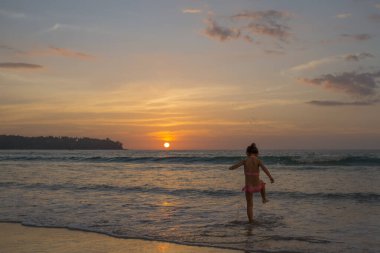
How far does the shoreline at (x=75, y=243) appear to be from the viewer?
832cm

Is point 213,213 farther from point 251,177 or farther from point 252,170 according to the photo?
point 252,170

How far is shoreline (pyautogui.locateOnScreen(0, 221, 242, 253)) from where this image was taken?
328 inches

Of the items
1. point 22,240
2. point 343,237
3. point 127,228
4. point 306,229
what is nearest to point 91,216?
point 127,228

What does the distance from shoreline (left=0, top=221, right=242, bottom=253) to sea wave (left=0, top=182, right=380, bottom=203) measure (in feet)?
28.7

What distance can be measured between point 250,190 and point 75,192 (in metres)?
10.3

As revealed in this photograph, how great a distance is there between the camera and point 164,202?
52.9 feet

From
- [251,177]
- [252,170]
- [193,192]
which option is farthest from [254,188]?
[193,192]

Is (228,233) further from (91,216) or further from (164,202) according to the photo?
(164,202)

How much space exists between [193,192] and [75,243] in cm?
1074

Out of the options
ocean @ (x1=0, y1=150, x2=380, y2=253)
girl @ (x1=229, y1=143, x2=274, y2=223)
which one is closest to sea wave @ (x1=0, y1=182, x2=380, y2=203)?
ocean @ (x1=0, y1=150, x2=380, y2=253)

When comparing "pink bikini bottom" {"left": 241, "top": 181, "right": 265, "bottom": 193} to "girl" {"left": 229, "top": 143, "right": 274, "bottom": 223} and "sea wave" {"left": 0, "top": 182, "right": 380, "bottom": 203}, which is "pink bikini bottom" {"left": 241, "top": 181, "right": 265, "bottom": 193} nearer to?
"girl" {"left": 229, "top": 143, "right": 274, "bottom": 223}

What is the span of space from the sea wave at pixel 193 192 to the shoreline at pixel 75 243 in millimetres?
8762

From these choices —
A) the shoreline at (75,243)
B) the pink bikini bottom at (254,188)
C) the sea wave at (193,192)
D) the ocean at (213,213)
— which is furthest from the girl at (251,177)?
the sea wave at (193,192)

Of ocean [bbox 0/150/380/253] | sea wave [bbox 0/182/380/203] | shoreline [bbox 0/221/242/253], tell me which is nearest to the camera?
shoreline [bbox 0/221/242/253]
